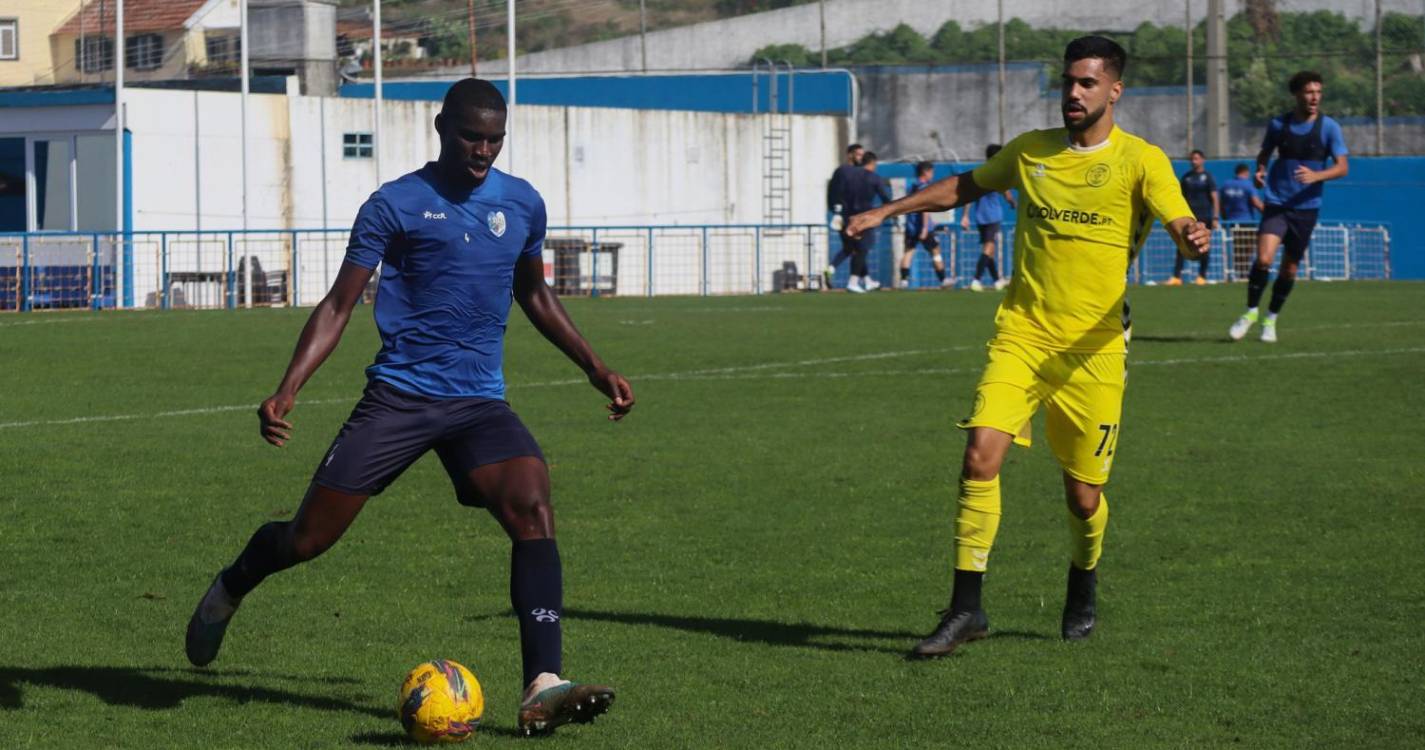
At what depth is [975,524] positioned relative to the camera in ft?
24.7

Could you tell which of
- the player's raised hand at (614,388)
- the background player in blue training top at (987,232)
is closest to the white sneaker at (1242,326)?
the background player in blue training top at (987,232)

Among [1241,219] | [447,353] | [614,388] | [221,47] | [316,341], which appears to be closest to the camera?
[316,341]

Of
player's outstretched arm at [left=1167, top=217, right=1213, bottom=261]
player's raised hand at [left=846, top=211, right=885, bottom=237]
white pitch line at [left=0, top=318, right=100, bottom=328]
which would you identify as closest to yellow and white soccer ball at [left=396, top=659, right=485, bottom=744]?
player's raised hand at [left=846, top=211, right=885, bottom=237]

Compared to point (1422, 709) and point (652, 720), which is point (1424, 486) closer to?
point (1422, 709)

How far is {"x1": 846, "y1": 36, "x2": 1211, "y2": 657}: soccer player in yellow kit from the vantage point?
7512mm

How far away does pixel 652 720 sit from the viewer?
6340 mm

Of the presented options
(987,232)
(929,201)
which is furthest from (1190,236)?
(987,232)

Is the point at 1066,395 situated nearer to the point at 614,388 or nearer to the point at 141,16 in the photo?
the point at 614,388

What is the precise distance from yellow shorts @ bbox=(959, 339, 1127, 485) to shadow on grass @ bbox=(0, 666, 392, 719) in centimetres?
251

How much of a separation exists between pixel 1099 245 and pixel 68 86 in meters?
33.8

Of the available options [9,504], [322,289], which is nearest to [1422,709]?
[9,504]

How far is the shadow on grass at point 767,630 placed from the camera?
24.9 ft

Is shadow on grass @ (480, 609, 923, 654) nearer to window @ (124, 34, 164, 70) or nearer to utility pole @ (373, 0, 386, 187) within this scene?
utility pole @ (373, 0, 386, 187)

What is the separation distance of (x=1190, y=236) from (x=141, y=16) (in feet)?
153
